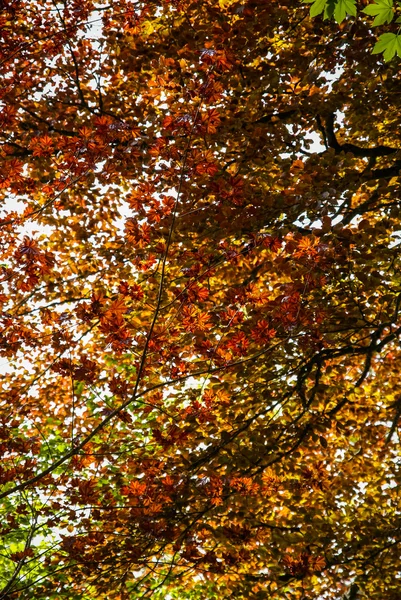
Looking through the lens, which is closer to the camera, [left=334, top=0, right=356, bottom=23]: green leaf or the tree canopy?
[left=334, top=0, right=356, bottom=23]: green leaf

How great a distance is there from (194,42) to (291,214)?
224 centimetres

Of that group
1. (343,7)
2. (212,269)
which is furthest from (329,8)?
(212,269)

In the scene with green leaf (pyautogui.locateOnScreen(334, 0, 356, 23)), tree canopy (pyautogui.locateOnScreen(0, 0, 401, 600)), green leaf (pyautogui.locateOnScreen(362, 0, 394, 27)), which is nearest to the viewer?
green leaf (pyautogui.locateOnScreen(362, 0, 394, 27))

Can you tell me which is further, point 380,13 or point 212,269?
point 212,269

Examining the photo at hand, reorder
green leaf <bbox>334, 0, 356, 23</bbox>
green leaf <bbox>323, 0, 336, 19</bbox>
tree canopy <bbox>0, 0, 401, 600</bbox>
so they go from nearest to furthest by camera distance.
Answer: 1. green leaf <bbox>334, 0, 356, 23</bbox>
2. green leaf <bbox>323, 0, 336, 19</bbox>
3. tree canopy <bbox>0, 0, 401, 600</bbox>

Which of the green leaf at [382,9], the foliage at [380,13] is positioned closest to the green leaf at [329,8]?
the foliage at [380,13]

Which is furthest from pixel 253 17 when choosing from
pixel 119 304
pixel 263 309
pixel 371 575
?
pixel 371 575

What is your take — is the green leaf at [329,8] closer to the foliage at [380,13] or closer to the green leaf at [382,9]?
the foliage at [380,13]

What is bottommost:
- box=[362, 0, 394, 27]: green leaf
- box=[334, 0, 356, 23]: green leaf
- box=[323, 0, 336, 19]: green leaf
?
box=[362, 0, 394, 27]: green leaf

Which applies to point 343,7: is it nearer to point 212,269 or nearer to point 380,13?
point 380,13

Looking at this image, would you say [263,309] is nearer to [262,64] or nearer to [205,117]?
[205,117]

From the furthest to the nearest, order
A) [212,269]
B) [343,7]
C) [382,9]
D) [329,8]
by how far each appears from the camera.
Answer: [212,269] → [329,8] → [343,7] → [382,9]


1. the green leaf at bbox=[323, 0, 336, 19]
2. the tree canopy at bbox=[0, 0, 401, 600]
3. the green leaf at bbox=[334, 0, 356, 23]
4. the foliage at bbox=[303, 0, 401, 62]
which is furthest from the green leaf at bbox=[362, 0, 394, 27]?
the tree canopy at bbox=[0, 0, 401, 600]

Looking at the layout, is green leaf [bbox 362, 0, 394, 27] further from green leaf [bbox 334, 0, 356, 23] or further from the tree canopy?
the tree canopy
